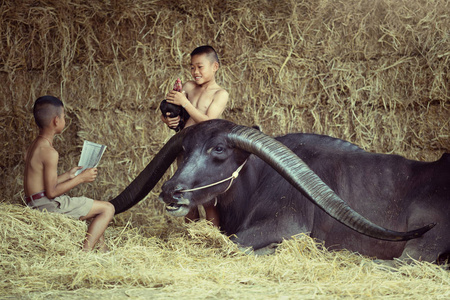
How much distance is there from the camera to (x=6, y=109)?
655cm

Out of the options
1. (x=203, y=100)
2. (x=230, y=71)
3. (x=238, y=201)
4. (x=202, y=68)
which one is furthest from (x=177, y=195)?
(x=230, y=71)

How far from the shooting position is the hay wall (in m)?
5.90

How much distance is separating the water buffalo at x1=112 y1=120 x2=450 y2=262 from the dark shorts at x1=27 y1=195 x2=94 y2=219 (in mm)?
667

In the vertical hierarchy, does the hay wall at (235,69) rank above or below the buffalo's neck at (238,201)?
above

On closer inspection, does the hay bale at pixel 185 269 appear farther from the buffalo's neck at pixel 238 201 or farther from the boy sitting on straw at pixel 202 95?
the boy sitting on straw at pixel 202 95

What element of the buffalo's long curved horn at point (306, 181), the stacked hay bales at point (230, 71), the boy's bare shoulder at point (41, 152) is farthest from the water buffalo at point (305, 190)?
the stacked hay bales at point (230, 71)

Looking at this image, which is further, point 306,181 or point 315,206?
point 315,206

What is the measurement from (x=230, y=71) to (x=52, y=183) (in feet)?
8.36

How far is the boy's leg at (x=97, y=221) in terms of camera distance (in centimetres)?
432

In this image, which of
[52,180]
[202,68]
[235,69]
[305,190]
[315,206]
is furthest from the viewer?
[235,69]

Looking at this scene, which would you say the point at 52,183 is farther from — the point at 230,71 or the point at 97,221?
the point at 230,71

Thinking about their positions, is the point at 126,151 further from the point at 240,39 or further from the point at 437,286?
the point at 437,286

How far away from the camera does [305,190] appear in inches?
162

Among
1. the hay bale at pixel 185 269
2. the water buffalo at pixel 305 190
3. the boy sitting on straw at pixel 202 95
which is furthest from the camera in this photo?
the boy sitting on straw at pixel 202 95
